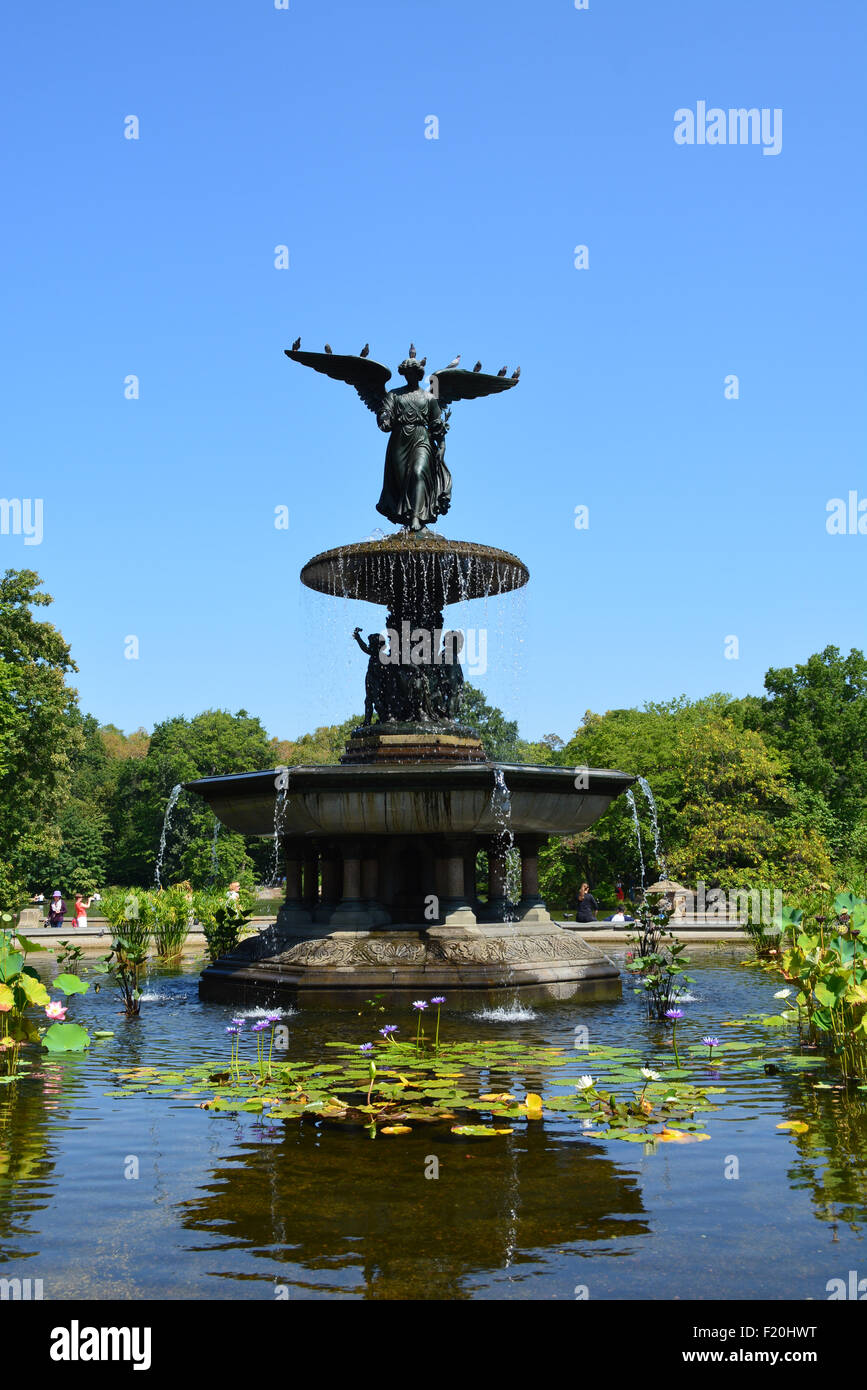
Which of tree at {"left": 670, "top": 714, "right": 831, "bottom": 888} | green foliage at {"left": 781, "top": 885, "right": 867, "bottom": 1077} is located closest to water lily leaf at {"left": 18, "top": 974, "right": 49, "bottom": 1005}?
green foliage at {"left": 781, "top": 885, "right": 867, "bottom": 1077}

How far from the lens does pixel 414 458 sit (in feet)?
52.9

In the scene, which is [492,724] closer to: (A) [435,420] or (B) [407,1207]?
(A) [435,420]

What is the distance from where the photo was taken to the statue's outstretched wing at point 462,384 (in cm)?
1623

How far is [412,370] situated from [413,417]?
28.2 inches

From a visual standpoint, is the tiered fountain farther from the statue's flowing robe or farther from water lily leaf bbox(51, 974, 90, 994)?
water lily leaf bbox(51, 974, 90, 994)

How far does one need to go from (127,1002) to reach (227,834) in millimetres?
57784

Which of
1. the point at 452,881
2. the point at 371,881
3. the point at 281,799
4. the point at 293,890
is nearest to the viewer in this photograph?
the point at 281,799

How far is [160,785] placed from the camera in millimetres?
73750

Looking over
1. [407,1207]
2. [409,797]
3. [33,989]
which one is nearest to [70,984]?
[33,989]

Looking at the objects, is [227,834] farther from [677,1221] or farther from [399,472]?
[677,1221]

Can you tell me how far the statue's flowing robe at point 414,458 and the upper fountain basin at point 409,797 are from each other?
4357mm

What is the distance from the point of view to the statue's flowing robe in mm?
16109

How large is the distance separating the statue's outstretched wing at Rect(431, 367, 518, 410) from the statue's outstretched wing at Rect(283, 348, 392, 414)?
73 cm
